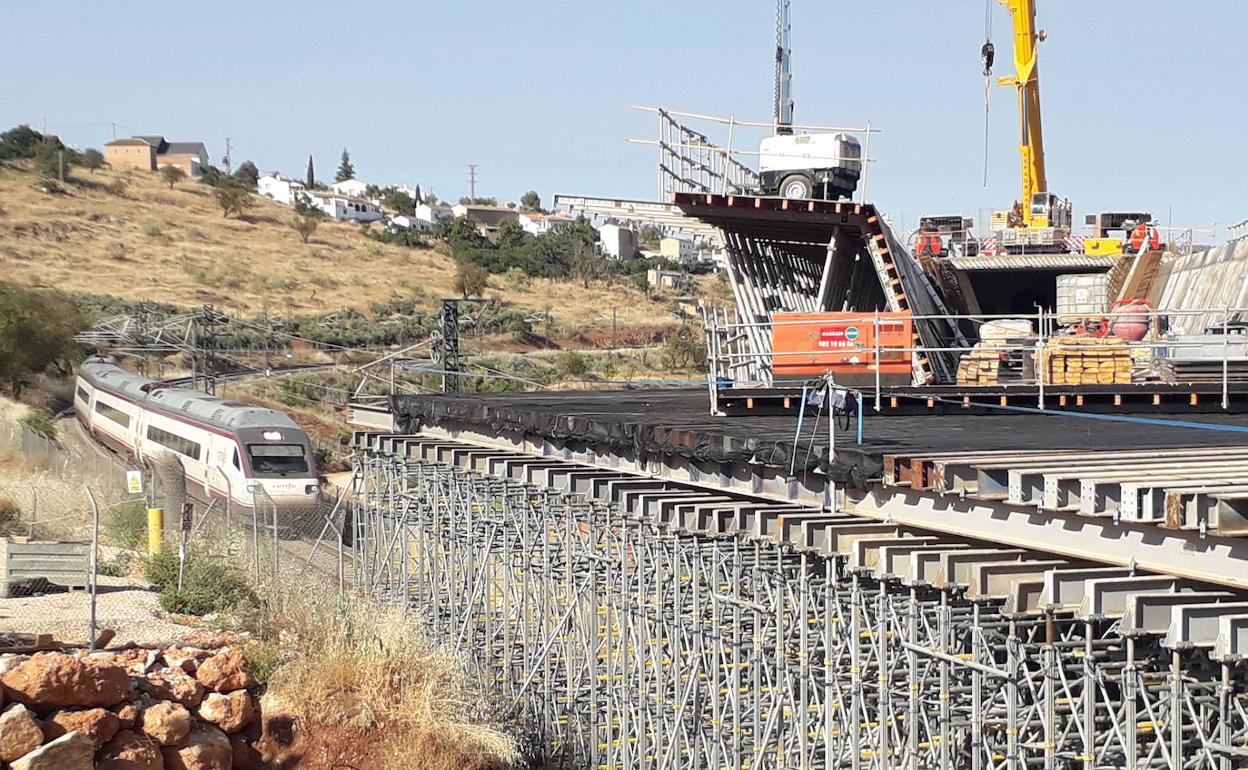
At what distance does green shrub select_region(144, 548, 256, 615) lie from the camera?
2242 cm

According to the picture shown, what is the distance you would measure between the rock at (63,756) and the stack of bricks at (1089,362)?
43.5 feet

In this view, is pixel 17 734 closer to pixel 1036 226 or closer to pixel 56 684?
pixel 56 684

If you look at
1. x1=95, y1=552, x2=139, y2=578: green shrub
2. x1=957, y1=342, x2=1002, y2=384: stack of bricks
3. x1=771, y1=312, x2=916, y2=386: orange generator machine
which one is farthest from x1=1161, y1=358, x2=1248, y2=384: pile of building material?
x1=95, y1=552, x2=139, y2=578: green shrub

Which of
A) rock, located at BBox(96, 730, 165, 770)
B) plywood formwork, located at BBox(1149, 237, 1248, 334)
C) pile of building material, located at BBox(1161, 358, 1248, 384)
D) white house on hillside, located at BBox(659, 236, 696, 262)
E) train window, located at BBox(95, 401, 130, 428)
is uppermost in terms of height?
white house on hillside, located at BBox(659, 236, 696, 262)

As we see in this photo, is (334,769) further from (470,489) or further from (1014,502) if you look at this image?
(1014,502)

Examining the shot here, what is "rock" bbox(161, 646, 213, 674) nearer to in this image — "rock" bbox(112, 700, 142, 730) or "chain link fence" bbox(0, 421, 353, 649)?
"chain link fence" bbox(0, 421, 353, 649)

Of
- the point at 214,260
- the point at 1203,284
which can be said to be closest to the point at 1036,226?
the point at 1203,284

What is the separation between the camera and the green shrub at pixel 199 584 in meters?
22.4

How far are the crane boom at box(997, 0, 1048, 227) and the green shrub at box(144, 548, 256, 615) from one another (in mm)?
35695

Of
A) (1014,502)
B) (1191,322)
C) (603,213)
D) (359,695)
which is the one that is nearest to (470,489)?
(359,695)

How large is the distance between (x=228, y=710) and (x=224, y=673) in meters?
0.62

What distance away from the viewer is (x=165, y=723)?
55.1 ft

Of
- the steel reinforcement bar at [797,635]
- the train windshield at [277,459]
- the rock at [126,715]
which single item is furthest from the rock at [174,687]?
the train windshield at [277,459]

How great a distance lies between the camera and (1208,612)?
29.0ft
